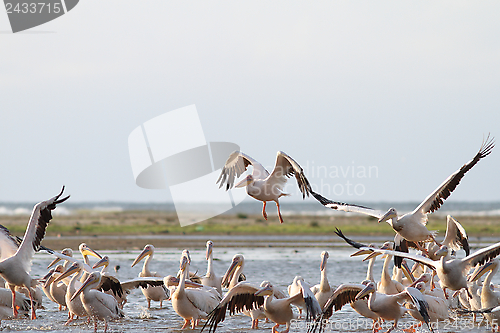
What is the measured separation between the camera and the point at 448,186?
8.35 meters

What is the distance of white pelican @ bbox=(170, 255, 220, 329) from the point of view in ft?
27.6

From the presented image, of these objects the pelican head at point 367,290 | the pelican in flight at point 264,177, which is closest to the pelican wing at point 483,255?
the pelican head at point 367,290

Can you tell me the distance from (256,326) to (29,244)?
3.44 meters

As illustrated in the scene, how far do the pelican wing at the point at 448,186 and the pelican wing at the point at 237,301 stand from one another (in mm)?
2809

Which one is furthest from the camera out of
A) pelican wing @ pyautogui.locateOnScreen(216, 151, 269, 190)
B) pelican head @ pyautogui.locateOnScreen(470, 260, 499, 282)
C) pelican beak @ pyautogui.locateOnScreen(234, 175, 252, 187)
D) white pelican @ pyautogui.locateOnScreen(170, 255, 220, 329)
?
pelican wing @ pyautogui.locateOnScreen(216, 151, 269, 190)

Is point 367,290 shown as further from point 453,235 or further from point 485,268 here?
point 453,235

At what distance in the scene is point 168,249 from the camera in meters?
20.0

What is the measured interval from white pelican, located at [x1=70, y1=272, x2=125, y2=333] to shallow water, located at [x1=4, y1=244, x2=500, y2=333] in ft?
0.65

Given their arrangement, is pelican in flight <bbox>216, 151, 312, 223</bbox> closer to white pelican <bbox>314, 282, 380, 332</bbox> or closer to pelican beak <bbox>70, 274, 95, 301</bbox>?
white pelican <bbox>314, 282, 380, 332</bbox>

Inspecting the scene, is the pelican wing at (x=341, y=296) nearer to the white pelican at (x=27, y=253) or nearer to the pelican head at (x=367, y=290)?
the pelican head at (x=367, y=290)

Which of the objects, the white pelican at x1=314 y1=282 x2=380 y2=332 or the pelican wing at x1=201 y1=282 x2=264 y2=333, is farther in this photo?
the white pelican at x1=314 y1=282 x2=380 y2=332

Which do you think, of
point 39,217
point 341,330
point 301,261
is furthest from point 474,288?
point 301,261

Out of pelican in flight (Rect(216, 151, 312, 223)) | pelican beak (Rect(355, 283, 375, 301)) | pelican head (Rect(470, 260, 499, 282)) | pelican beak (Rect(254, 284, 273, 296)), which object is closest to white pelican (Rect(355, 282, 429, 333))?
pelican beak (Rect(355, 283, 375, 301))

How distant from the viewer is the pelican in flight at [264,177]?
8.86m
